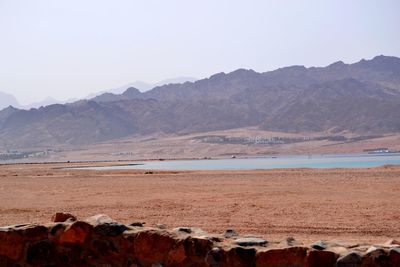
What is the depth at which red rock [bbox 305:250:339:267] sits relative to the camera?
204 inches

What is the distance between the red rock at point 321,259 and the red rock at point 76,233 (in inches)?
91.7

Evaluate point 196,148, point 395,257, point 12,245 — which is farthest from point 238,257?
point 196,148

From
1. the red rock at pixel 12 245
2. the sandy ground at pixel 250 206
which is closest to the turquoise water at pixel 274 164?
the sandy ground at pixel 250 206

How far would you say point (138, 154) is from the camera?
11506 centimetres

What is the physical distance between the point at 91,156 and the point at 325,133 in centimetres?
5377

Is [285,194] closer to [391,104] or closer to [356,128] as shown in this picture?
[356,128]

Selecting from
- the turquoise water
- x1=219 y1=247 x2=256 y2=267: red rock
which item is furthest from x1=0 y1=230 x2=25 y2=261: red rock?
the turquoise water

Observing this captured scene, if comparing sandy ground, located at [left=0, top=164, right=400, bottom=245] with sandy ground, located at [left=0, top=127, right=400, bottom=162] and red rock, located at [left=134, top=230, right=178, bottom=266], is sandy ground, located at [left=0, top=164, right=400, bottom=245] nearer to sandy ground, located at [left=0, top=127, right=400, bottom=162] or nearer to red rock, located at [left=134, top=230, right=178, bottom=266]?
red rock, located at [left=134, top=230, right=178, bottom=266]

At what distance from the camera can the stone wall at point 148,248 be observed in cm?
530

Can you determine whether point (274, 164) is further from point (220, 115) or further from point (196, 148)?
point (220, 115)

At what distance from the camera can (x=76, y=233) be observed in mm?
6008

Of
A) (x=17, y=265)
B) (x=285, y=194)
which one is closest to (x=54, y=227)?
(x=17, y=265)

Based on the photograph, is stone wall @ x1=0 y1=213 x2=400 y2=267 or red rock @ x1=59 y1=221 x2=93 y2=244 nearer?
stone wall @ x1=0 y1=213 x2=400 y2=267

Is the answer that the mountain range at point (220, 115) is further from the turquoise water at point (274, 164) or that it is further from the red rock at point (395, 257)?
the red rock at point (395, 257)
